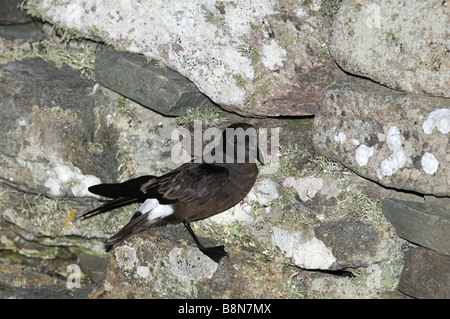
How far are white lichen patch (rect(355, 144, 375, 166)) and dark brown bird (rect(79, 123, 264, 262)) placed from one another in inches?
40.2

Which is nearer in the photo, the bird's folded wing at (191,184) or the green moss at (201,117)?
the bird's folded wing at (191,184)

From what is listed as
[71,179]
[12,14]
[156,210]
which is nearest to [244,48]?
[156,210]

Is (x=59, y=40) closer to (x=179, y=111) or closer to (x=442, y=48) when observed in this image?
(x=179, y=111)

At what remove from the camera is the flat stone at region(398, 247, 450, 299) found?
4.30 meters

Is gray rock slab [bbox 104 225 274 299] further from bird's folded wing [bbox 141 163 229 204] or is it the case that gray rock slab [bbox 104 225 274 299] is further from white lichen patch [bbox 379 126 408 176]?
white lichen patch [bbox 379 126 408 176]

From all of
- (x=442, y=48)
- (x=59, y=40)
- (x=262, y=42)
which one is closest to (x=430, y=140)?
(x=442, y=48)

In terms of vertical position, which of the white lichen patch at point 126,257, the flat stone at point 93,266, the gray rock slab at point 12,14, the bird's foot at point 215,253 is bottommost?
the flat stone at point 93,266

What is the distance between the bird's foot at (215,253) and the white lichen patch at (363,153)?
4.63 ft

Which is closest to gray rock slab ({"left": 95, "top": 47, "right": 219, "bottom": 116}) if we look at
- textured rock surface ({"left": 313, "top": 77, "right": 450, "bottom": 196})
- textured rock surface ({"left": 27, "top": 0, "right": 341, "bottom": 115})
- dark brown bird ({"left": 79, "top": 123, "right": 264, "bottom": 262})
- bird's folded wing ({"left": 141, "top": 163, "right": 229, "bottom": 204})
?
textured rock surface ({"left": 27, "top": 0, "right": 341, "bottom": 115})

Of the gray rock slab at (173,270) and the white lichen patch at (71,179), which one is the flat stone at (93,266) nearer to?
the gray rock slab at (173,270)

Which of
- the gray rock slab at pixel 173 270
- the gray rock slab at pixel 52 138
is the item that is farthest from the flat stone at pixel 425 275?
the gray rock slab at pixel 52 138

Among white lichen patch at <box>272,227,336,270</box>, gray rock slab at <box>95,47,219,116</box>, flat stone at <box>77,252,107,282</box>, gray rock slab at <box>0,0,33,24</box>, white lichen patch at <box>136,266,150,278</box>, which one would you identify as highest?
gray rock slab at <box>0,0,33,24</box>

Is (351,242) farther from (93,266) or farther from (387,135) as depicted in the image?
(93,266)

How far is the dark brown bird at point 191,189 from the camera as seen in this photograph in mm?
5293
